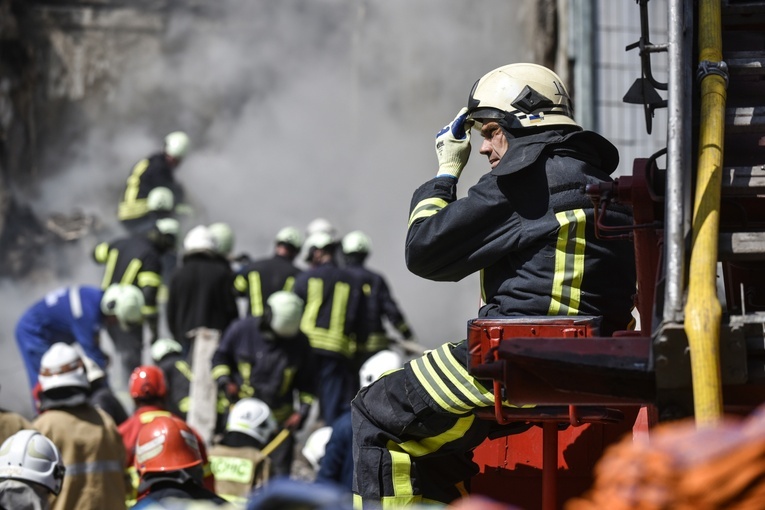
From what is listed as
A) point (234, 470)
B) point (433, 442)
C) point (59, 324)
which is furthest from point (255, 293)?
point (433, 442)

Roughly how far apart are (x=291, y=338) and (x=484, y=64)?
454cm

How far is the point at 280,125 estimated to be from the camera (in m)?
15.5

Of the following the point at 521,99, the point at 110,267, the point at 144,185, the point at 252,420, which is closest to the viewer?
the point at 521,99

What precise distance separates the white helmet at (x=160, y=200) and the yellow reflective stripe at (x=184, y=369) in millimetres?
2239

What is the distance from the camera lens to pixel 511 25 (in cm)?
1280

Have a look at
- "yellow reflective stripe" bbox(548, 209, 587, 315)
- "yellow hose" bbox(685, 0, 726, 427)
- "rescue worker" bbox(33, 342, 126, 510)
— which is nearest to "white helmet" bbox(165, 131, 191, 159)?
"rescue worker" bbox(33, 342, 126, 510)

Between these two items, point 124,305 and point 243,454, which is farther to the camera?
point 124,305

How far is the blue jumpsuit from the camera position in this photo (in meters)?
10.6

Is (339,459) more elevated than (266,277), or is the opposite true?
(266,277)

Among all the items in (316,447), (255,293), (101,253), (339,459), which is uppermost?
(101,253)

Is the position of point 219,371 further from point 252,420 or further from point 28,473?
point 28,473

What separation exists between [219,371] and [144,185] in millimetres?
3219

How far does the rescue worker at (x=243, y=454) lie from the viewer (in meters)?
7.45

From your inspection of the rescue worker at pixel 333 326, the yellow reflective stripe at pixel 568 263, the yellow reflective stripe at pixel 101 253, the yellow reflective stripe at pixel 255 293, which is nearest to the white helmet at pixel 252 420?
the rescue worker at pixel 333 326
